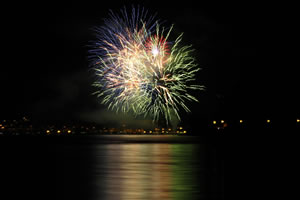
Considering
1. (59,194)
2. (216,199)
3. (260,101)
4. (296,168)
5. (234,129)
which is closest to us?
(216,199)

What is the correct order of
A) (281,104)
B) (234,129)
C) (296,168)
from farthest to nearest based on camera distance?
(234,129) < (281,104) < (296,168)

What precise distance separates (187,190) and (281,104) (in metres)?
120

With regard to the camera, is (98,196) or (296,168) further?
(296,168)

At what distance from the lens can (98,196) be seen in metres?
16.9

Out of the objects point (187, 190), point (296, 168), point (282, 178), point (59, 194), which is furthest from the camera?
point (296, 168)

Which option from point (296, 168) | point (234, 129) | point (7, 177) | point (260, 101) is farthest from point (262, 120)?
point (7, 177)

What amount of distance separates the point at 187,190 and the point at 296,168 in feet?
40.5

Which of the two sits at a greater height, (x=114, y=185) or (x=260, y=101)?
(x=260, y=101)

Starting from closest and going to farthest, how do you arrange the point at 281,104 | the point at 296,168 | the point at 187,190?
the point at 187,190
the point at 296,168
the point at 281,104

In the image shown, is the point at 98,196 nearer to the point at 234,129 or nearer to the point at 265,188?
the point at 265,188

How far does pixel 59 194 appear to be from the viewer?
1720 cm

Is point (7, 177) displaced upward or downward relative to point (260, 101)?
downward

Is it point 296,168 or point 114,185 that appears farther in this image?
point 296,168

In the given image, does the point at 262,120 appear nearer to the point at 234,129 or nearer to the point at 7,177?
the point at 234,129
